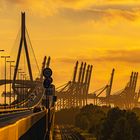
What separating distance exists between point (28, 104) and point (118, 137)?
51635mm

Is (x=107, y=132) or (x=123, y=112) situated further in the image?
(x=123, y=112)

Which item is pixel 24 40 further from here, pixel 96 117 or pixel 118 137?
pixel 118 137

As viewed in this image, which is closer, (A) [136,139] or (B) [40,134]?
(B) [40,134]

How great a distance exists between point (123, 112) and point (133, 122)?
11.1 meters

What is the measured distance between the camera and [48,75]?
2667cm

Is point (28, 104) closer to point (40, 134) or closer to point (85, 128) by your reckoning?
point (85, 128)

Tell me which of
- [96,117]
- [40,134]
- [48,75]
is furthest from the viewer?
[96,117]

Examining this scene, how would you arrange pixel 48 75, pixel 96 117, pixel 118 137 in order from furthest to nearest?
pixel 96 117 < pixel 118 137 < pixel 48 75

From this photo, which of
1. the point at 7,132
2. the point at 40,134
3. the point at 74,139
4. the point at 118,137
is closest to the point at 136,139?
the point at 118,137

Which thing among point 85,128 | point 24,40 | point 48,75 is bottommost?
point 85,128

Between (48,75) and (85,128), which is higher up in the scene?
(48,75)

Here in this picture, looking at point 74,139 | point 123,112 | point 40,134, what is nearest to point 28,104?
point 123,112

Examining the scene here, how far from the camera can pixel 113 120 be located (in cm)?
10750

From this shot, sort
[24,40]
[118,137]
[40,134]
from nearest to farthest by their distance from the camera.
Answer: [40,134] < [118,137] < [24,40]
